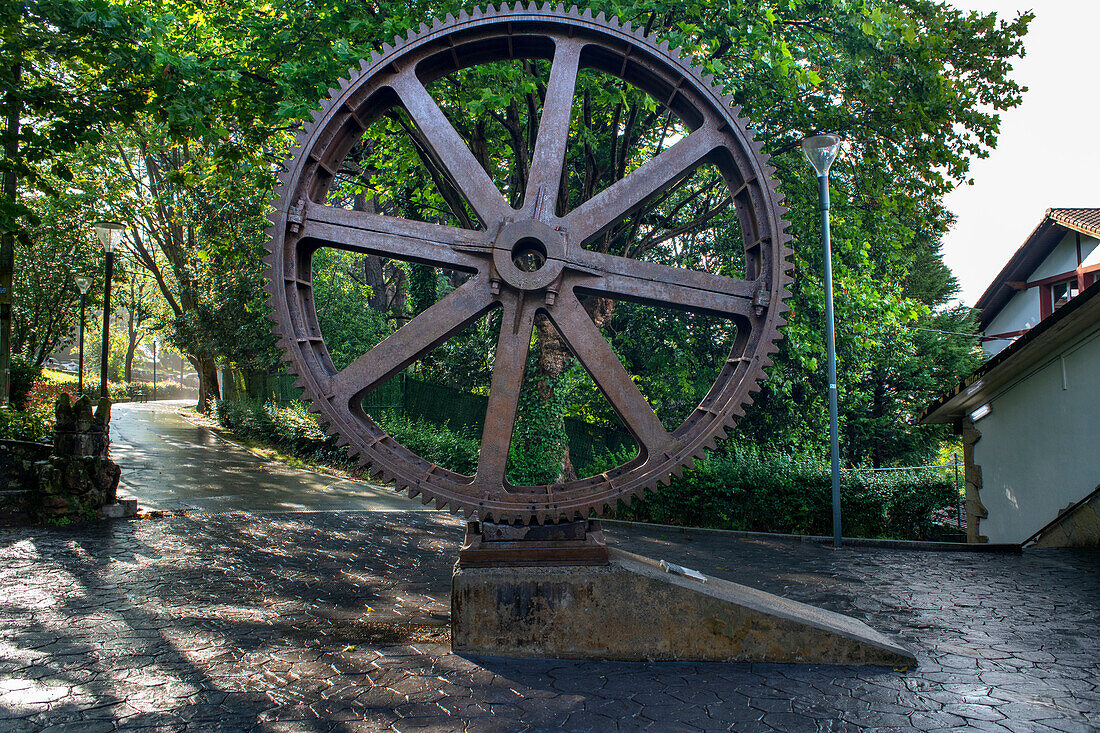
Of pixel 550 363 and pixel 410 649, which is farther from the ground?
pixel 550 363

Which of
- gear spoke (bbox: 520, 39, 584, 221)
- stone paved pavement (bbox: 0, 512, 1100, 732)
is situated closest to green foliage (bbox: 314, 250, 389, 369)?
stone paved pavement (bbox: 0, 512, 1100, 732)

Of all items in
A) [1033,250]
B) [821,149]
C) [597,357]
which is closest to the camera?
[597,357]

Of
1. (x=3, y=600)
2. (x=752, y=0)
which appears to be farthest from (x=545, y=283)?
(x=752, y=0)

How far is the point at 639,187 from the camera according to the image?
5.68 m

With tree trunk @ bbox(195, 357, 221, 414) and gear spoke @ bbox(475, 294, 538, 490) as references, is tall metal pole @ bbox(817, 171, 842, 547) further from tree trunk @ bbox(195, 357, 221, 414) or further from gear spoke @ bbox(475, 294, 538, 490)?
tree trunk @ bbox(195, 357, 221, 414)

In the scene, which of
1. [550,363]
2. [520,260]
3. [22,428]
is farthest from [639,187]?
[22,428]

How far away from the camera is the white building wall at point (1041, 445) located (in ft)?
31.4

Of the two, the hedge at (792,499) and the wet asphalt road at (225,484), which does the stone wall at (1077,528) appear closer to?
the hedge at (792,499)

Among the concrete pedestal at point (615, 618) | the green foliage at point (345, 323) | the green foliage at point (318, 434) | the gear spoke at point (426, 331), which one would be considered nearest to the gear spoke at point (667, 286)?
the gear spoke at point (426, 331)

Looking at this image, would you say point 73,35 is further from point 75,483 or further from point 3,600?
point 3,600

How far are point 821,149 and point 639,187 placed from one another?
5.00 meters

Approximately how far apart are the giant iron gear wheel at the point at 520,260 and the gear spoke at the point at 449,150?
11mm

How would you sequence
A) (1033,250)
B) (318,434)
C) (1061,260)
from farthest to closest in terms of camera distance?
(1033,250), (1061,260), (318,434)

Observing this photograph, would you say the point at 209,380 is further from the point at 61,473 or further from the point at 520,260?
the point at 520,260
